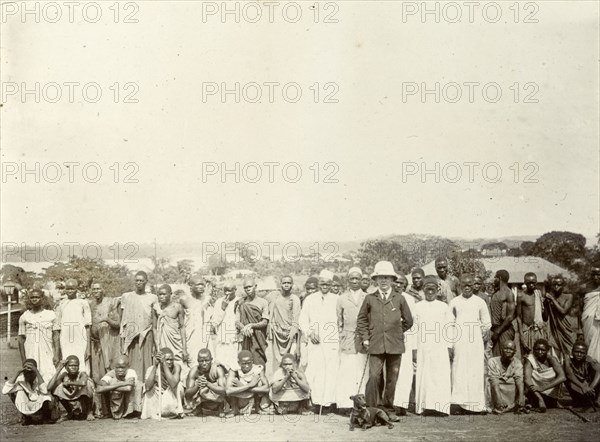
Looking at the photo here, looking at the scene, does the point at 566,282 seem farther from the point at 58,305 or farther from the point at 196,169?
the point at 58,305

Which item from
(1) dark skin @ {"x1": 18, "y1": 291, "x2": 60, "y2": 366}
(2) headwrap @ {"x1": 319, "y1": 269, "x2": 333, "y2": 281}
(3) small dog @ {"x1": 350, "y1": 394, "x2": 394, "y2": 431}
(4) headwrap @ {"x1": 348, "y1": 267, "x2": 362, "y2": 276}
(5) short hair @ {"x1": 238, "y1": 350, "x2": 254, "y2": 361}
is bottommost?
(3) small dog @ {"x1": 350, "y1": 394, "x2": 394, "y2": 431}

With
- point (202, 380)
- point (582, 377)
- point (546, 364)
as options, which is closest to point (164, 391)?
point (202, 380)

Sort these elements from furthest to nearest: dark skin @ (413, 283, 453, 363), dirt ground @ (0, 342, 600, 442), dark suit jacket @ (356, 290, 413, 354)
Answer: dark skin @ (413, 283, 453, 363)
dark suit jacket @ (356, 290, 413, 354)
dirt ground @ (0, 342, 600, 442)

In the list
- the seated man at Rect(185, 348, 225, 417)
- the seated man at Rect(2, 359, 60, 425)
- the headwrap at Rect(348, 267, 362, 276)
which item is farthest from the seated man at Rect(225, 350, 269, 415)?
the seated man at Rect(2, 359, 60, 425)

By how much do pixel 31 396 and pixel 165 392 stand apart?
1.39 meters

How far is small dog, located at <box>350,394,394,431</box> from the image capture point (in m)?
6.49

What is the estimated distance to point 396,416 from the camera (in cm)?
671

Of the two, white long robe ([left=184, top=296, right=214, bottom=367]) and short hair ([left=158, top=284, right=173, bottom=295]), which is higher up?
short hair ([left=158, top=284, right=173, bottom=295])

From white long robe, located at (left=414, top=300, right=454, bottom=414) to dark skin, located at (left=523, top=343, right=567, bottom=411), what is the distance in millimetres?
872

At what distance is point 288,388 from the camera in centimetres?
683

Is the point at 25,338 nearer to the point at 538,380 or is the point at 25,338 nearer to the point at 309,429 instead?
the point at 309,429

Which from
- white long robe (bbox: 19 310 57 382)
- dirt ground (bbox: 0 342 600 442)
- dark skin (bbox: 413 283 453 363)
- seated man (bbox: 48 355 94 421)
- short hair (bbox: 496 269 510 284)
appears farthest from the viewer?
short hair (bbox: 496 269 510 284)

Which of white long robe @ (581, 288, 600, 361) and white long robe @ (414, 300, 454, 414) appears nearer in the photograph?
white long robe @ (414, 300, 454, 414)

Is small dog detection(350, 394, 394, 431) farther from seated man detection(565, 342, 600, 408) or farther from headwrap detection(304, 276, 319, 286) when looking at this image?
seated man detection(565, 342, 600, 408)
